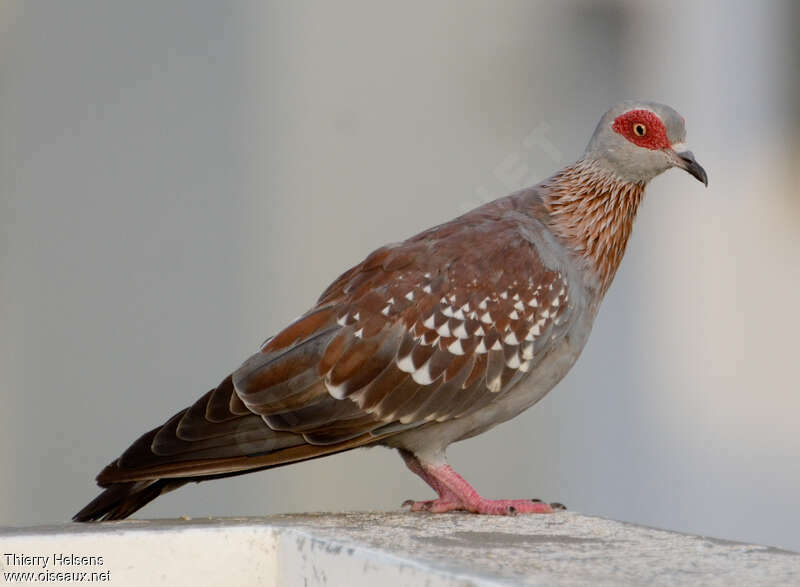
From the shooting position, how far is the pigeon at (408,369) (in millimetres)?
3258

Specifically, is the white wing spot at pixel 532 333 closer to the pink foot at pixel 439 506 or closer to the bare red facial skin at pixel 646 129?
the pink foot at pixel 439 506

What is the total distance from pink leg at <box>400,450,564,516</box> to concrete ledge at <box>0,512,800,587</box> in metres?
0.37

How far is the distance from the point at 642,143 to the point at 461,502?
1.19 meters

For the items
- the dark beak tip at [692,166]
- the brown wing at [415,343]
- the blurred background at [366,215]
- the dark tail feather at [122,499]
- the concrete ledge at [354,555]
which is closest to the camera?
the concrete ledge at [354,555]

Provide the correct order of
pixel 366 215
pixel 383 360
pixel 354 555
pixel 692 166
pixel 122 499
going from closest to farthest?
pixel 354 555, pixel 122 499, pixel 383 360, pixel 692 166, pixel 366 215

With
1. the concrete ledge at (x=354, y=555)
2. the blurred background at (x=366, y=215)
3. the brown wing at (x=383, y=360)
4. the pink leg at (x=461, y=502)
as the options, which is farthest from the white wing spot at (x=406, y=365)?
the blurred background at (x=366, y=215)

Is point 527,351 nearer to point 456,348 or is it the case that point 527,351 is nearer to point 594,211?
point 456,348

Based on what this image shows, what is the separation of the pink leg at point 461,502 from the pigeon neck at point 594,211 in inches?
27.8

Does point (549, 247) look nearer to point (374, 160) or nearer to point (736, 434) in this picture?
point (374, 160)

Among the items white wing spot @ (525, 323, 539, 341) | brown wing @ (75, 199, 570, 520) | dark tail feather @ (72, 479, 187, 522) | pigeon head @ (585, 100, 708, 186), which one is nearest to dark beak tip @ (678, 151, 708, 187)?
pigeon head @ (585, 100, 708, 186)

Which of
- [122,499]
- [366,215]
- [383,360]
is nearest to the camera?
[122,499]

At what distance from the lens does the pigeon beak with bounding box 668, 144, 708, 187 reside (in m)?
3.68

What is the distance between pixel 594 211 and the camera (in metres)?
3.73

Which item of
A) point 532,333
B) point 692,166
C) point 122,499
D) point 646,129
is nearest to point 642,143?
point 646,129
